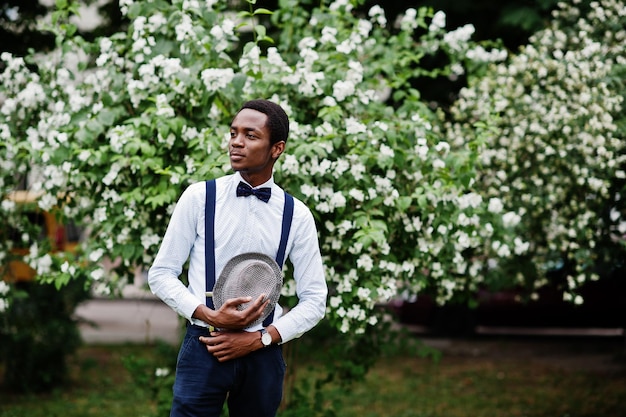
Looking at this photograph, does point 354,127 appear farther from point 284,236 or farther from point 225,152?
point 284,236

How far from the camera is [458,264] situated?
16.5 ft

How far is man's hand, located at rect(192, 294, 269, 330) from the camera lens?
2998 mm

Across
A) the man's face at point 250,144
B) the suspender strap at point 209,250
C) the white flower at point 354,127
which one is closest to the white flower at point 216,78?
the white flower at point 354,127

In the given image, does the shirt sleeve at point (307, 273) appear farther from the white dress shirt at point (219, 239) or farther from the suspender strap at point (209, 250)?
the suspender strap at point (209, 250)

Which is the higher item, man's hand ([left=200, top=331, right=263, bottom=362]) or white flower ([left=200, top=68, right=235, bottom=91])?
white flower ([left=200, top=68, right=235, bottom=91])

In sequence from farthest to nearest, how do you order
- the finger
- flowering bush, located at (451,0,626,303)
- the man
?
flowering bush, located at (451,0,626,303) → the man → the finger

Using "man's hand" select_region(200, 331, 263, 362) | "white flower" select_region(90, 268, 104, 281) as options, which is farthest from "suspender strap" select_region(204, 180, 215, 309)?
"white flower" select_region(90, 268, 104, 281)

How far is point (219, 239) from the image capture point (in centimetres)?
311

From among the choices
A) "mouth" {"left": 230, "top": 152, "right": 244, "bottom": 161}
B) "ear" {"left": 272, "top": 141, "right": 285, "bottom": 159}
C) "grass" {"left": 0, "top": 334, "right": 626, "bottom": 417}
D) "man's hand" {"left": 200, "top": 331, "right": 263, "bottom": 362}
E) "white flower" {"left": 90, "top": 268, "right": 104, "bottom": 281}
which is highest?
"ear" {"left": 272, "top": 141, "right": 285, "bottom": 159}

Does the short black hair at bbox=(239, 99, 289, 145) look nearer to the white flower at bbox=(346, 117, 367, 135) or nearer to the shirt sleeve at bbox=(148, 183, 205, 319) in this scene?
the shirt sleeve at bbox=(148, 183, 205, 319)

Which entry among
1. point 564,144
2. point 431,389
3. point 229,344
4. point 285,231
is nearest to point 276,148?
point 285,231

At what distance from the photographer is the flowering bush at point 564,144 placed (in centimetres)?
558

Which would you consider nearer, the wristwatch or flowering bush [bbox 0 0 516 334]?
the wristwatch

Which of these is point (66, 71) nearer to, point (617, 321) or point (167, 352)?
point (167, 352)
